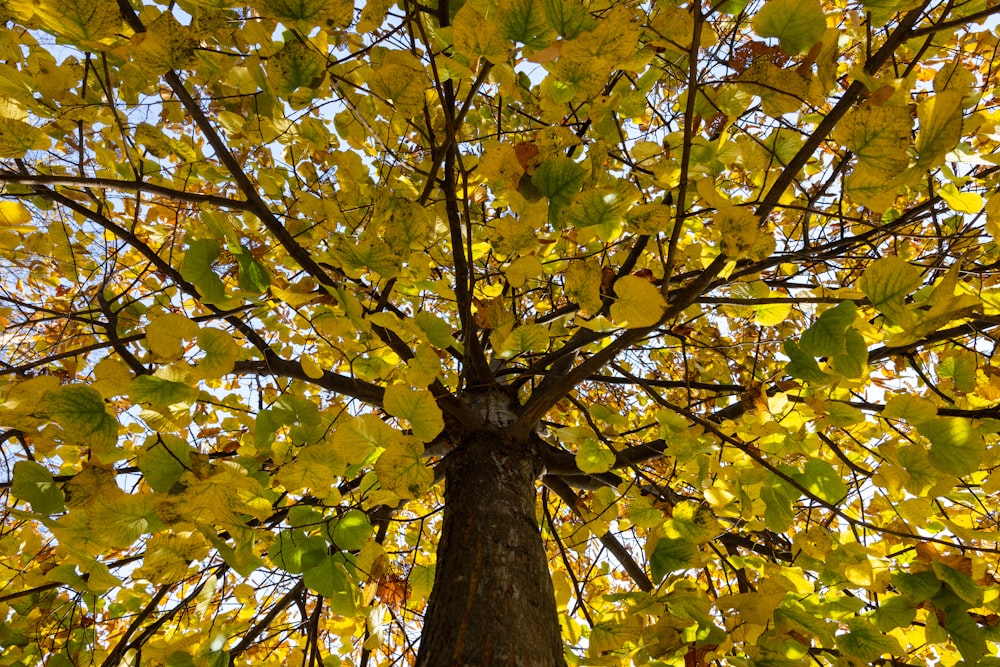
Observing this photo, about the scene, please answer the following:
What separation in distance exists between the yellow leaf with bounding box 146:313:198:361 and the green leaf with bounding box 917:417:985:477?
1.57 meters

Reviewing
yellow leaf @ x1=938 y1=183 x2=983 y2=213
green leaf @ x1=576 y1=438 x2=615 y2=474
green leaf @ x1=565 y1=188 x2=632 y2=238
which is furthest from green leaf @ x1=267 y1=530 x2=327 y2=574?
yellow leaf @ x1=938 y1=183 x2=983 y2=213

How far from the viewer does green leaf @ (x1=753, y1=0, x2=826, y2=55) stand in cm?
95

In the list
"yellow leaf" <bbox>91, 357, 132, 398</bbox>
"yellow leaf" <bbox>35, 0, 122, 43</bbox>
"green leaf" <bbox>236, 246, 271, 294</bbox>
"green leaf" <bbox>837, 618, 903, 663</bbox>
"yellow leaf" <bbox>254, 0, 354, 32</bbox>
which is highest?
"yellow leaf" <bbox>254, 0, 354, 32</bbox>

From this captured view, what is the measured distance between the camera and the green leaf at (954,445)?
3.60 feet

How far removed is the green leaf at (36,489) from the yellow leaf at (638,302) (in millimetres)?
1238

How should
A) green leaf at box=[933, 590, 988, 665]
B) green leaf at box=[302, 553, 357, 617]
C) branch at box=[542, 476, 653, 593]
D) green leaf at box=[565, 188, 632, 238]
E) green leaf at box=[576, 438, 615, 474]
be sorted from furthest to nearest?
branch at box=[542, 476, 653, 593] → green leaf at box=[576, 438, 615, 474] → green leaf at box=[933, 590, 988, 665] → green leaf at box=[302, 553, 357, 617] → green leaf at box=[565, 188, 632, 238]

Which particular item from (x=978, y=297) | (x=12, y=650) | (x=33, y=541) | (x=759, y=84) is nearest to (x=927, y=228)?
(x=978, y=297)

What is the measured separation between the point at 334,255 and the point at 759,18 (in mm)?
994

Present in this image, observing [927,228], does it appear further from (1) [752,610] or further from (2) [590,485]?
(1) [752,610]

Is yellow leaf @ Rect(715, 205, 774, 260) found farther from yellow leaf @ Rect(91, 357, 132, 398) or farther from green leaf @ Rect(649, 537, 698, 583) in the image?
yellow leaf @ Rect(91, 357, 132, 398)

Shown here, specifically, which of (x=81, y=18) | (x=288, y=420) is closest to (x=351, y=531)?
(x=288, y=420)

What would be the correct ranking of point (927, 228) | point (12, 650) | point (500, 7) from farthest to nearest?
1. point (927, 228)
2. point (12, 650)
3. point (500, 7)

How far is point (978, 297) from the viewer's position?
1.08 m

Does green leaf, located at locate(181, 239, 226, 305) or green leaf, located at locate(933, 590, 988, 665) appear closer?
green leaf, located at locate(181, 239, 226, 305)
